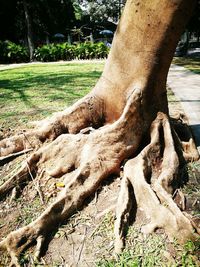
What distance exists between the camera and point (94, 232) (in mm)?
3045

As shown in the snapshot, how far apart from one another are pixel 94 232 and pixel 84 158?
3.29ft

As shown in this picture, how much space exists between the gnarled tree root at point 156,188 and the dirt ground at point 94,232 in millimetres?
102

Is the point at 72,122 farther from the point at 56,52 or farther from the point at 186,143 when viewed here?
the point at 56,52

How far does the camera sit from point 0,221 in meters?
3.32

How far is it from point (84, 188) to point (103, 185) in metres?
0.34

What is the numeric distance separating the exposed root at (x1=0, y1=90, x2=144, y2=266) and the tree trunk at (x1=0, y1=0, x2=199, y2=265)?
0.04 feet

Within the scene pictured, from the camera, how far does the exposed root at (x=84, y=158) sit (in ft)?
11.1

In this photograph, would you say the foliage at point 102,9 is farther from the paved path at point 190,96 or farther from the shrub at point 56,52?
the paved path at point 190,96

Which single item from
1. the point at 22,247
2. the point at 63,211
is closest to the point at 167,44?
the point at 63,211

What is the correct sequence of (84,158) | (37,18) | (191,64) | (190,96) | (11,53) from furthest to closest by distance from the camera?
1. (37,18)
2. (11,53)
3. (191,64)
4. (190,96)
5. (84,158)

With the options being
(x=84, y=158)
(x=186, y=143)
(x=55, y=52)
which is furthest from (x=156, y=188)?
(x=55, y=52)

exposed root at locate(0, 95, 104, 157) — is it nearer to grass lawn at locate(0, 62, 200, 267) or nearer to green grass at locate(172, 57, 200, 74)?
grass lawn at locate(0, 62, 200, 267)

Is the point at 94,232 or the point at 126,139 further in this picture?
the point at 126,139

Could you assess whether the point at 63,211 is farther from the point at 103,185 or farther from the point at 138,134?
the point at 138,134
